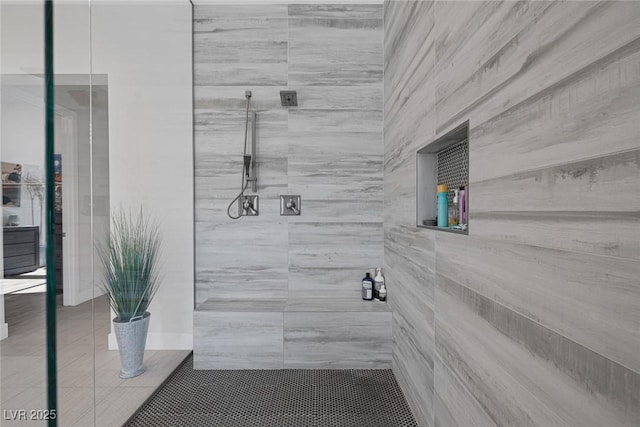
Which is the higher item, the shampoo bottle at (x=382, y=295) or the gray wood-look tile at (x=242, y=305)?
the shampoo bottle at (x=382, y=295)

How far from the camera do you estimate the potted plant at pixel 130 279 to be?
1.56m

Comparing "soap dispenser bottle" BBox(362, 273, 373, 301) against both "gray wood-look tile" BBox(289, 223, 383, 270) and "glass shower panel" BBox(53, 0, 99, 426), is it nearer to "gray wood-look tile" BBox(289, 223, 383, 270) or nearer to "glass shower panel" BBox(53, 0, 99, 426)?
"gray wood-look tile" BBox(289, 223, 383, 270)

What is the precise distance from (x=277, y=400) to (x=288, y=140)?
169 centimetres

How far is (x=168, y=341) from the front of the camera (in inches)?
81.7

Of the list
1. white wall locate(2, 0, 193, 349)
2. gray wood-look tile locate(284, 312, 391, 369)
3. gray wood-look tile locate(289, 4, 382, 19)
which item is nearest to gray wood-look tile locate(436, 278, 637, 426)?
gray wood-look tile locate(284, 312, 391, 369)

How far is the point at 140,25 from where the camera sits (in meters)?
1.85

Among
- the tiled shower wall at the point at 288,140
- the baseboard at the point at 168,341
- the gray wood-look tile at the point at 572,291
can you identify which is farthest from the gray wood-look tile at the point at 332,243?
the gray wood-look tile at the point at 572,291

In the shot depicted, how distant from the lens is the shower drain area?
166 cm

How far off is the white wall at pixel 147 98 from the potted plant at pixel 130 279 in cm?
9

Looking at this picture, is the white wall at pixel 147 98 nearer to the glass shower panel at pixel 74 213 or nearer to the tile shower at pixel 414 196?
the glass shower panel at pixel 74 213

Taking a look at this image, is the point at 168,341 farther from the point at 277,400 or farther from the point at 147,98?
the point at 147,98

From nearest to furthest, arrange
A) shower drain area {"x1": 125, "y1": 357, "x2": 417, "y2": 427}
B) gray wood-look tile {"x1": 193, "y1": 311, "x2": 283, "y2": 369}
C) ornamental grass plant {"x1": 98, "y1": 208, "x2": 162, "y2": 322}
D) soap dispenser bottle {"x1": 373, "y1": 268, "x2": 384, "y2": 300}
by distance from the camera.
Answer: ornamental grass plant {"x1": 98, "y1": 208, "x2": 162, "y2": 322}
shower drain area {"x1": 125, "y1": 357, "x2": 417, "y2": 427}
gray wood-look tile {"x1": 193, "y1": 311, "x2": 283, "y2": 369}
soap dispenser bottle {"x1": 373, "y1": 268, "x2": 384, "y2": 300}

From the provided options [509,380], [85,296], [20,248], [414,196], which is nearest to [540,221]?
[509,380]

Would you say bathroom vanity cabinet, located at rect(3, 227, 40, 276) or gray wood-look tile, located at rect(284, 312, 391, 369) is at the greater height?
bathroom vanity cabinet, located at rect(3, 227, 40, 276)
